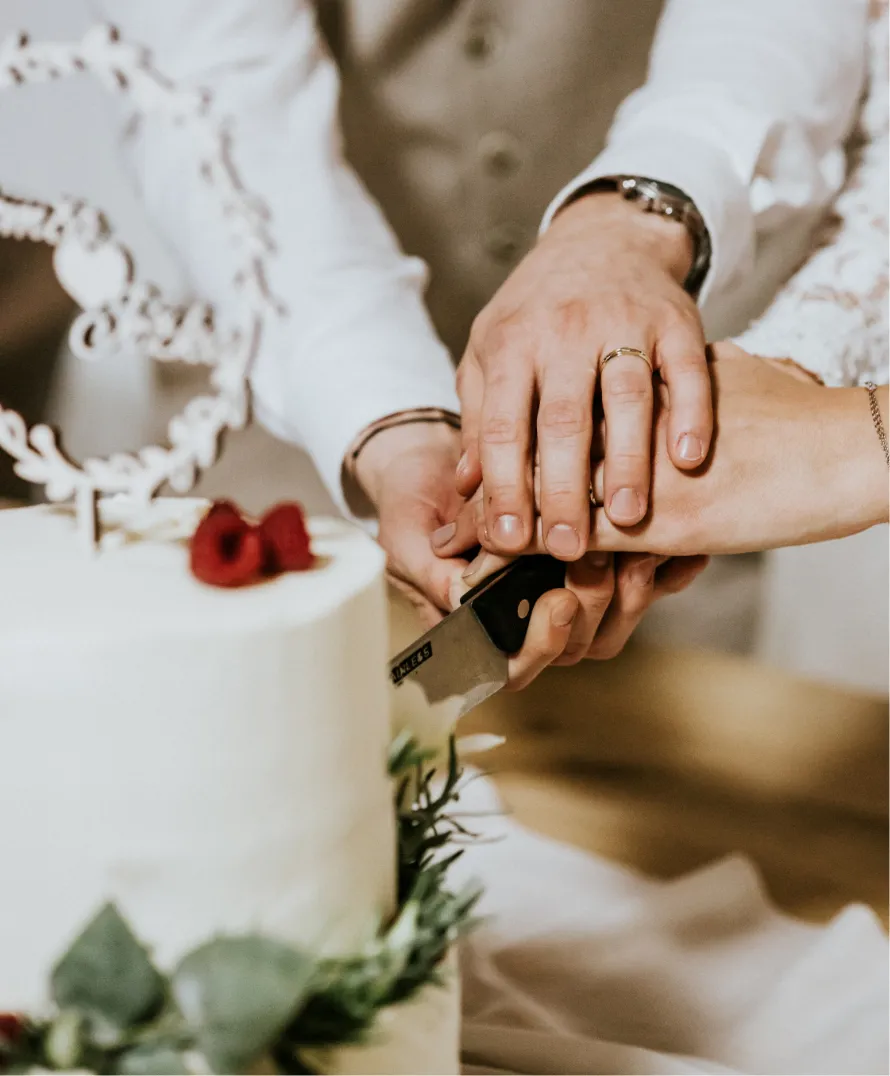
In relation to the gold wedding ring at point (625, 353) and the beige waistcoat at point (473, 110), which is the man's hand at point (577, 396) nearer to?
the gold wedding ring at point (625, 353)

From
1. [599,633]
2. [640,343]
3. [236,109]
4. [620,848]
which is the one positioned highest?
[236,109]

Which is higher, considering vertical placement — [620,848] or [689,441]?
[689,441]

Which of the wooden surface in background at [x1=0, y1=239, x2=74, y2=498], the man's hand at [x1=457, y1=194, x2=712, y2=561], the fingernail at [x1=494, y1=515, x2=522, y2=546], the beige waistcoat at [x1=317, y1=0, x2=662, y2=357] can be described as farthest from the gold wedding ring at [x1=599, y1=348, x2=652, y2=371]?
the wooden surface in background at [x1=0, y1=239, x2=74, y2=498]

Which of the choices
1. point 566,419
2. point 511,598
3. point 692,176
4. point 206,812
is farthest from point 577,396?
point 206,812

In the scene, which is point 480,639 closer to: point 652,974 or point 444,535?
point 444,535

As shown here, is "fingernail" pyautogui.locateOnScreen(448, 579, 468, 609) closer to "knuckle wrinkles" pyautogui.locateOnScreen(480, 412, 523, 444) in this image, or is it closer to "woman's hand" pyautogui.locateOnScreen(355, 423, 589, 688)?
"woman's hand" pyautogui.locateOnScreen(355, 423, 589, 688)

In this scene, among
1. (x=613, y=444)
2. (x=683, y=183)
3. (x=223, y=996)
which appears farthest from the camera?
(x=683, y=183)

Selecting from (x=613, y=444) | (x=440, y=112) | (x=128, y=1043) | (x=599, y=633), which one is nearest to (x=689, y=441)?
(x=613, y=444)

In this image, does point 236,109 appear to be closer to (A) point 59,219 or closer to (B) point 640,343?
(A) point 59,219

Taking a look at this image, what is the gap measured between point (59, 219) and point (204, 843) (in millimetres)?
444

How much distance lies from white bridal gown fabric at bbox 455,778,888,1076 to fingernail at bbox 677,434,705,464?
250 mm

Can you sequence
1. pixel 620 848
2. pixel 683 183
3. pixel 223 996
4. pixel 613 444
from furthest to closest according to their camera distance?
pixel 620 848, pixel 683 183, pixel 613 444, pixel 223 996

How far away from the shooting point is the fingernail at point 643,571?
28.5 inches

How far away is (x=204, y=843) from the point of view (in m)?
0.37
